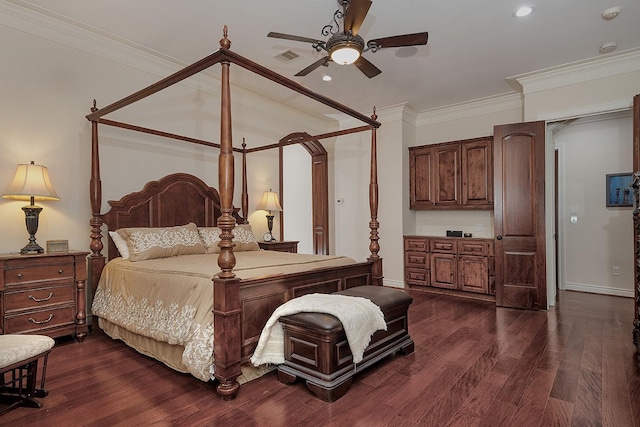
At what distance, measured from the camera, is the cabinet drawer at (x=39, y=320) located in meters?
2.83

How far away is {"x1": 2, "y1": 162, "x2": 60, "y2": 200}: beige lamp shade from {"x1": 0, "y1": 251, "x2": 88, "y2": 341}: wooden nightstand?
0.50 meters

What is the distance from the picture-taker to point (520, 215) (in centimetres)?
455

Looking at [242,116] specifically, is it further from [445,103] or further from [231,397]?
[231,397]

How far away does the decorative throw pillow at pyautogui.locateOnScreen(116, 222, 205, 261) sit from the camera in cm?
336

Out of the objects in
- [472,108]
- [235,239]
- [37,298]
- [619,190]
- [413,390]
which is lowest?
[413,390]

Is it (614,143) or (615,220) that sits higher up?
(614,143)

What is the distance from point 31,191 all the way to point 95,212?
2.02 ft

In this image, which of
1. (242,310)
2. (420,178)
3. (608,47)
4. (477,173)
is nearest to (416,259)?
(420,178)

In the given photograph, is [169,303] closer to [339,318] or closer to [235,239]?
[339,318]

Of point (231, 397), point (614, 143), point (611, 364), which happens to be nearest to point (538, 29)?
point (614, 143)

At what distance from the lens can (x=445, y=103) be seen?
5.73 metres

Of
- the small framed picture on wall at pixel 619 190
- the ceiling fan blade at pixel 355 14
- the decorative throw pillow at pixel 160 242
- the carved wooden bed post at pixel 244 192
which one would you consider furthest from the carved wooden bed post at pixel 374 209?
the small framed picture on wall at pixel 619 190

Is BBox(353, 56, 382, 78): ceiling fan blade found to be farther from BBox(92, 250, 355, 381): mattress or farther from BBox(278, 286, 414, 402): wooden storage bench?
BBox(278, 286, 414, 402): wooden storage bench

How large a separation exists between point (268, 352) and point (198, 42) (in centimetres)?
322
